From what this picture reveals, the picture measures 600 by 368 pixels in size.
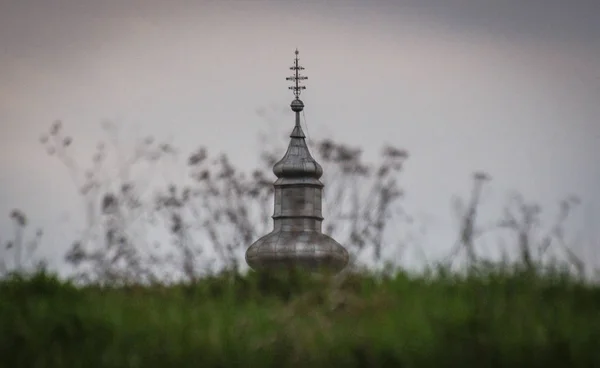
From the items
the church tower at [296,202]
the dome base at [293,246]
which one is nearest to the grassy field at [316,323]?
the dome base at [293,246]

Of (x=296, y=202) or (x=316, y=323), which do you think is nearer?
(x=316, y=323)

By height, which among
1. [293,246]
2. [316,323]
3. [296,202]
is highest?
[296,202]

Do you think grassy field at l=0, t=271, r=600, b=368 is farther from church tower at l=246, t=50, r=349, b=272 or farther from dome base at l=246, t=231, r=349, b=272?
church tower at l=246, t=50, r=349, b=272

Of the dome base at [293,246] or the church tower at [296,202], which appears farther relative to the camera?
the church tower at [296,202]

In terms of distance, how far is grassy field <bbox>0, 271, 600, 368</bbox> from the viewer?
6.21 m

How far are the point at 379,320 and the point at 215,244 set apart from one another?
14.1 meters

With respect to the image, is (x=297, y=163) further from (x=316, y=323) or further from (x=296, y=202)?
(x=316, y=323)

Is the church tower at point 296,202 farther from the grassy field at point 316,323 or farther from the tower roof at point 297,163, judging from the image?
the grassy field at point 316,323

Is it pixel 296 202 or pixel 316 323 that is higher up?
pixel 296 202

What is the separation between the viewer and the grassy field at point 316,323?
6207 millimetres

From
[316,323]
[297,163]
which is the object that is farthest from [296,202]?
[316,323]

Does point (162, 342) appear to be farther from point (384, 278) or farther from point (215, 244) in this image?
point (215, 244)

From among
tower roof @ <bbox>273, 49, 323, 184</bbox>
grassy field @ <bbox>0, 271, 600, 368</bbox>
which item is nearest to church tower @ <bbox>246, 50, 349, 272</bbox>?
tower roof @ <bbox>273, 49, 323, 184</bbox>

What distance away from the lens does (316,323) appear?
684 cm
